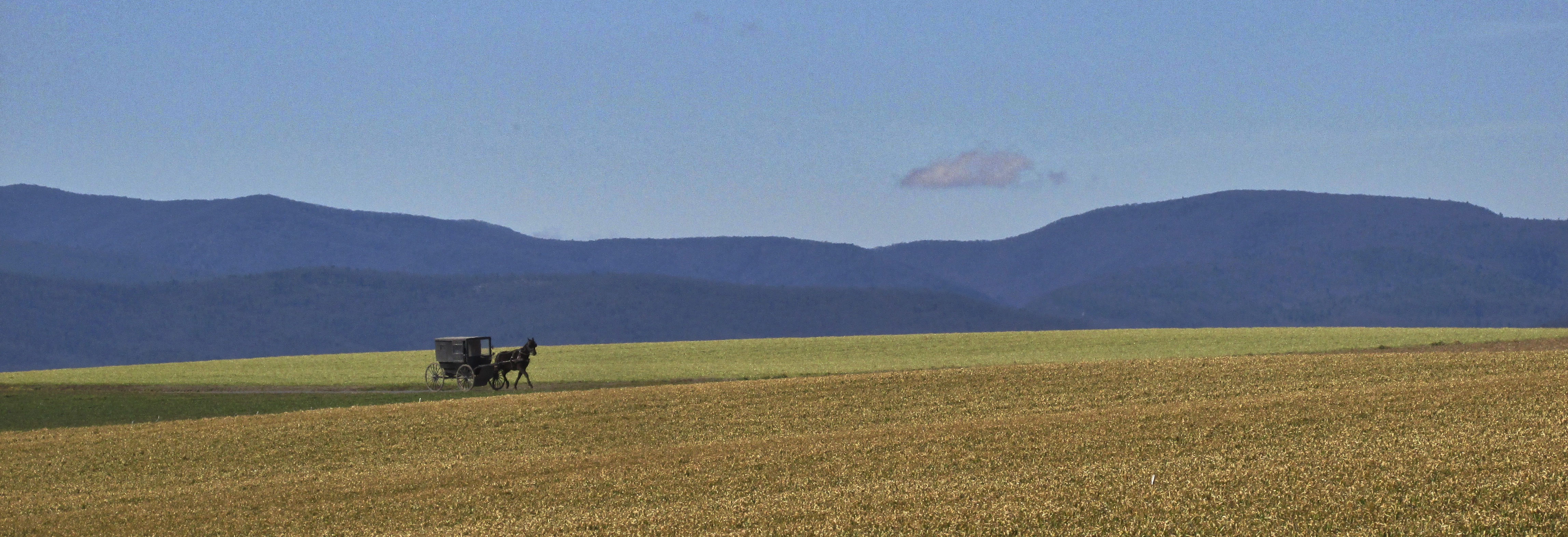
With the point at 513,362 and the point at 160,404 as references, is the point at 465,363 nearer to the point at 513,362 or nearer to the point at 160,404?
the point at 513,362

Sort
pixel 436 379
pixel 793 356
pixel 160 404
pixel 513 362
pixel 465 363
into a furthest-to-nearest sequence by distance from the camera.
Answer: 1. pixel 793 356
2. pixel 436 379
3. pixel 513 362
4. pixel 465 363
5. pixel 160 404

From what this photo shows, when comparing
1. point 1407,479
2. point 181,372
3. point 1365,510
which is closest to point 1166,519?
point 1365,510

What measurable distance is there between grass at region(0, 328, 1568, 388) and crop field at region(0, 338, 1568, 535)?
13052mm

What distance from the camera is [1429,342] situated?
53.2m

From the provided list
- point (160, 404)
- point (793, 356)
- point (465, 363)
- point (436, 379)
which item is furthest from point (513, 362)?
point (793, 356)

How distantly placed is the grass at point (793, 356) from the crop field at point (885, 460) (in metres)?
13.1

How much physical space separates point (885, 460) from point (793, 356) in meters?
36.9

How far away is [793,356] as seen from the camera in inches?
2338

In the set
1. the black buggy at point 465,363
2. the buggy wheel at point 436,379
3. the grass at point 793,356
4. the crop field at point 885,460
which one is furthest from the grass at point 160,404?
the crop field at point 885,460

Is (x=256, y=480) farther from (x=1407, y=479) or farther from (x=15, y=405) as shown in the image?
(x=15, y=405)

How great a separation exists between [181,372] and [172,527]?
43521 mm

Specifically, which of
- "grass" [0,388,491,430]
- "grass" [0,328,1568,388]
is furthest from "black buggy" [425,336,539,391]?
"grass" [0,328,1568,388]

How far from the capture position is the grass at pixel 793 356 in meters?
50.6

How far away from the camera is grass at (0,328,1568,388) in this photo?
50594mm
